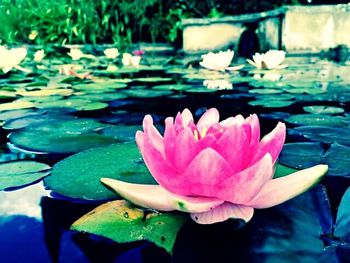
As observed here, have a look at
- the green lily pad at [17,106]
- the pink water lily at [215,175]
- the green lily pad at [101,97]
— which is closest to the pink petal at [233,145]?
the pink water lily at [215,175]

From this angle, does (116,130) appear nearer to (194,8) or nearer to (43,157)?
(43,157)

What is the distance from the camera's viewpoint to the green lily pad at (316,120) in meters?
1.15

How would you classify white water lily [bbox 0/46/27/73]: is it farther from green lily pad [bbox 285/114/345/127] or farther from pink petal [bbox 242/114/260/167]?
pink petal [bbox 242/114/260/167]

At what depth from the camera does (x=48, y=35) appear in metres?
5.73

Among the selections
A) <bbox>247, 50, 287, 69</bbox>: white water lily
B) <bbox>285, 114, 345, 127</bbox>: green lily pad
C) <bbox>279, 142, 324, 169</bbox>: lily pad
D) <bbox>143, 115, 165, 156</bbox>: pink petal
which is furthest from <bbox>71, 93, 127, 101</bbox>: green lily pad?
<bbox>143, 115, 165, 156</bbox>: pink petal

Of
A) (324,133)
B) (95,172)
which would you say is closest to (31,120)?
(95,172)

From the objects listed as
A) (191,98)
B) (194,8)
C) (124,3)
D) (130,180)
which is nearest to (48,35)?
(124,3)

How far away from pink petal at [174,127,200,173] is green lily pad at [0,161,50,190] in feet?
1.14

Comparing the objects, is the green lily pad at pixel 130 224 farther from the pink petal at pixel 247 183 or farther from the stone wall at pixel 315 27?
the stone wall at pixel 315 27

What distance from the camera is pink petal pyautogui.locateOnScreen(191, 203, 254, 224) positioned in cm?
51

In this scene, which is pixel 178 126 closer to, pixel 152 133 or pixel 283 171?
pixel 152 133

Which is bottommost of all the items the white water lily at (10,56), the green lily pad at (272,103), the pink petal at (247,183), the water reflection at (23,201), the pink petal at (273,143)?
the water reflection at (23,201)

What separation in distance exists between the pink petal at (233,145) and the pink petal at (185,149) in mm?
28

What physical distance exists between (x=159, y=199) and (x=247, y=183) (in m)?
0.13
